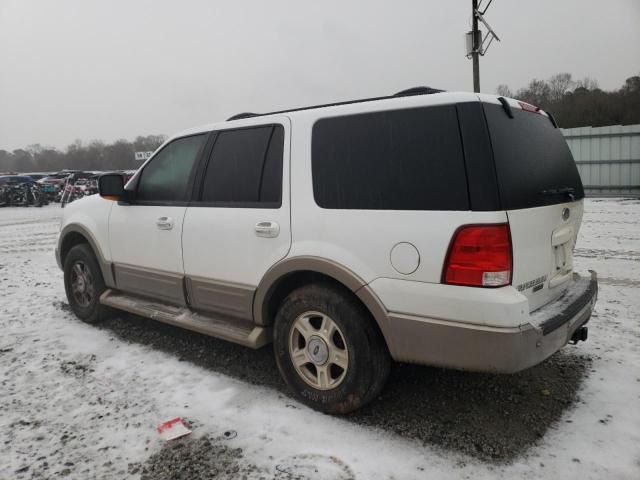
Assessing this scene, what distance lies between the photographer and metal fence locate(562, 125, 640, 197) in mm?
17719

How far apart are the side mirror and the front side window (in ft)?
0.50

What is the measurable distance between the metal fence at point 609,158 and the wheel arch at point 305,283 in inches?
727

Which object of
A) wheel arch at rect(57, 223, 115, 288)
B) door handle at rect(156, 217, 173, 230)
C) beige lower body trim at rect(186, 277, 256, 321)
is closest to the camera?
beige lower body trim at rect(186, 277, 256, 321)

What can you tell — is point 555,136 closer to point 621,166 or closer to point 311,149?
point 311,149

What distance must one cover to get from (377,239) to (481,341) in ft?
2.50

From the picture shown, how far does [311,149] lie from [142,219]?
1892mm

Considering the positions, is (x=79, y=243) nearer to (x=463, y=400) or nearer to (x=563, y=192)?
(x=463, y=400)

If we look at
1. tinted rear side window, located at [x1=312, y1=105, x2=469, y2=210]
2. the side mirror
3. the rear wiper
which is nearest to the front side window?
the side mirror

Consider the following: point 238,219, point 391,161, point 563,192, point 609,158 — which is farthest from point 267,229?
point 609,158

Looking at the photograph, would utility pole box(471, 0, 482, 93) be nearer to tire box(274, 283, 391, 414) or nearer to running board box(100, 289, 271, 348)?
running board box(100, 289, 271, 348)

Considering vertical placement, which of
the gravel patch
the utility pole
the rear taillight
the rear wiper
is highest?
the utility pole

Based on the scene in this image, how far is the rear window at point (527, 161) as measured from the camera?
2.40m

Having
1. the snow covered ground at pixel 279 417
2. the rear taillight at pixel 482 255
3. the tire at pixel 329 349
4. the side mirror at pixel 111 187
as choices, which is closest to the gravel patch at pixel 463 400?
the snow covered ground at pixel 279 417

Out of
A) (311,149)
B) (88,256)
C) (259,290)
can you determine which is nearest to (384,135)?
(311,149)
